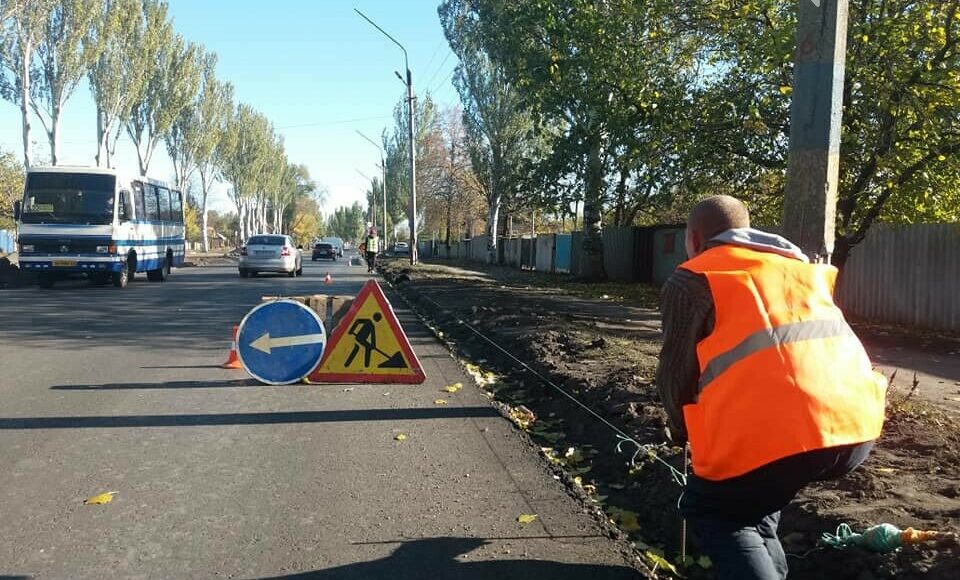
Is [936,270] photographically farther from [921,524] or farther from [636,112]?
[921,524]

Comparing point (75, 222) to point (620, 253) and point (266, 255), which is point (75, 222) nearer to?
point (266, 255)

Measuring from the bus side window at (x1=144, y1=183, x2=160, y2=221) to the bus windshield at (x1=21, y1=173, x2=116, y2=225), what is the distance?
125 inches

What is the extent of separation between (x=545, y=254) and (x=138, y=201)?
59.3ft

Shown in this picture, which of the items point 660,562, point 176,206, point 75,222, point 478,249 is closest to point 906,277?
point 660,562

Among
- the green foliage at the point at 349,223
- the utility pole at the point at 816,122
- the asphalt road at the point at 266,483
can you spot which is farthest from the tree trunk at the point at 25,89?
the green foliage at the point at 349,223

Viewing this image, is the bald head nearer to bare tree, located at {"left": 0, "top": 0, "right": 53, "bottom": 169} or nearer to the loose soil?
the loose soil

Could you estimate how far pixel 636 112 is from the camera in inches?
619

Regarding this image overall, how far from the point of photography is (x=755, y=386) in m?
2.22

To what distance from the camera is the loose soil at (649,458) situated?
148 inches

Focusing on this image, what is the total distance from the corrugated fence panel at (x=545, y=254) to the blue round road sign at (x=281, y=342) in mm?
26897

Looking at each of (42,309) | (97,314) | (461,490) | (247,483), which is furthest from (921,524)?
(42,309)

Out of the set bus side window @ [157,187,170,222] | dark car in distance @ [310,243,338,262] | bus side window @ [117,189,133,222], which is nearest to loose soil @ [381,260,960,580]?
bus side window @ [117,189,133,222]

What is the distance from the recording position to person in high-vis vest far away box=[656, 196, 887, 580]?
87.4 inches

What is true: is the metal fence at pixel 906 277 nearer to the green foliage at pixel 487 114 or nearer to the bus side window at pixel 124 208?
the bus side window at pixel 124 208
